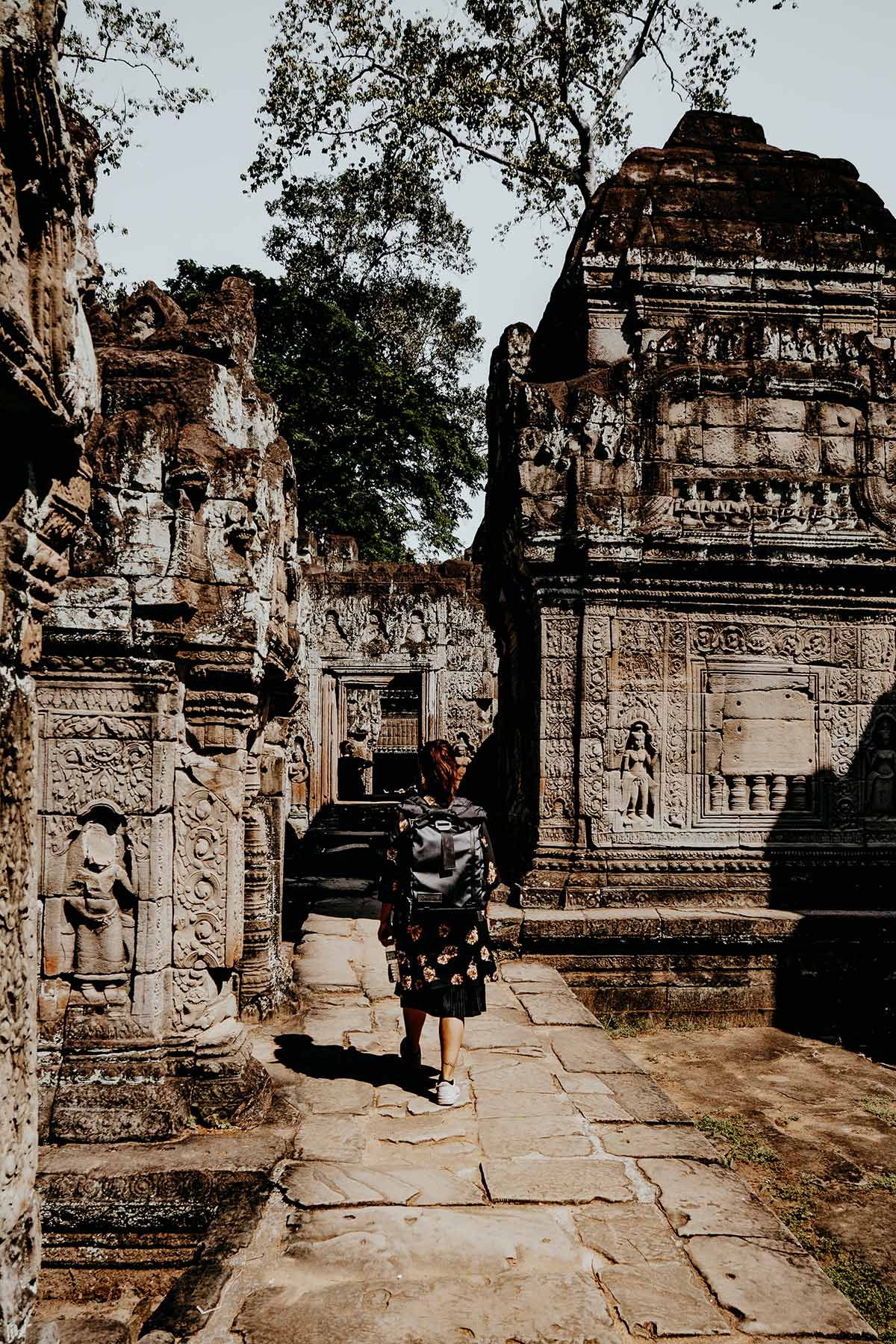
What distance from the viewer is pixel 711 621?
797 centimetres

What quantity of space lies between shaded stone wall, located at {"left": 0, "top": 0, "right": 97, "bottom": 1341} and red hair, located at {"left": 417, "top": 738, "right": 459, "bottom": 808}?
2548mm

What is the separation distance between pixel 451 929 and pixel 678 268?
722cm

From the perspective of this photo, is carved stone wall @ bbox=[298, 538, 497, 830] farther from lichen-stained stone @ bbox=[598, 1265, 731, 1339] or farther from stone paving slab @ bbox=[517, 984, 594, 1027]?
lichen-stained stone @ bbox=[598, 1265, 731, 1339]

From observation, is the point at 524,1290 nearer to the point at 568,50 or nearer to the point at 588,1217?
the point at 588,1217

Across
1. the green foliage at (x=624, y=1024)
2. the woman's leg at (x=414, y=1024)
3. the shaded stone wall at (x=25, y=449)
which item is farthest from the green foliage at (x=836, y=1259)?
the shaded stone wall at (x=25, y=449)

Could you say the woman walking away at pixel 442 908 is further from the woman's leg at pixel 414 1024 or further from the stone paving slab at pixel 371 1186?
the stone paving slab at pixel 371 1186

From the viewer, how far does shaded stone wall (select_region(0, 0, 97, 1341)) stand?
1.69 metres

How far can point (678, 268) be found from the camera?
370 inches

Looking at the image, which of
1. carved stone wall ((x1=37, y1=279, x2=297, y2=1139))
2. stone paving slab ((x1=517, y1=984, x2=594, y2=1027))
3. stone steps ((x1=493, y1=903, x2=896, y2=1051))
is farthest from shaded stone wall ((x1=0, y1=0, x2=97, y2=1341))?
stone steps ((x1=493, y1=903, x2=896, y2=1051))

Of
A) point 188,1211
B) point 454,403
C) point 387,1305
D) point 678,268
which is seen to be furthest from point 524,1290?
point 454,403

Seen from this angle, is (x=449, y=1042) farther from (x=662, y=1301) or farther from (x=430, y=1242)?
(x=662, y=1301)

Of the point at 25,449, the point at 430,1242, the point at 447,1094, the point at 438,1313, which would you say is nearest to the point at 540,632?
the point at 447,1094

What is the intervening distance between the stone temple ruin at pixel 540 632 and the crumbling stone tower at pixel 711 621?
1.0 inches

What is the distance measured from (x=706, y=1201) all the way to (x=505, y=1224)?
0.69 meters
